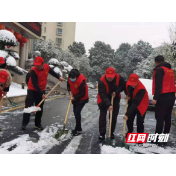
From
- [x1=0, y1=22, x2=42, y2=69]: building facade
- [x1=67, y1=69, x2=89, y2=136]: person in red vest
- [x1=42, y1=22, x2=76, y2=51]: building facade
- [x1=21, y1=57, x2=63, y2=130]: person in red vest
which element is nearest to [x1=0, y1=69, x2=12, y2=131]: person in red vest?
[x1=21, y1=57, x2=63, y2=130]: person in red vest

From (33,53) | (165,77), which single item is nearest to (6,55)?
(165,77)

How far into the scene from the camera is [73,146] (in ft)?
13.7

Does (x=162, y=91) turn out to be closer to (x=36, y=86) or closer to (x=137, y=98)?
(x=137, y=98)

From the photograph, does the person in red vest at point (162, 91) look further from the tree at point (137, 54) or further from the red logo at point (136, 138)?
the tree at point (137, 54)

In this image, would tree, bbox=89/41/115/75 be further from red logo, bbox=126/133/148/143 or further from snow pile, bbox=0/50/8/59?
red logo, bbox=126/133/148/143

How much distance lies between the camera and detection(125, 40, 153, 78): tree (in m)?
50.4

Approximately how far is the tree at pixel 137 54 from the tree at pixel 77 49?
11.3 meters

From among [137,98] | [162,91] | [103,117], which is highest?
[162,91]

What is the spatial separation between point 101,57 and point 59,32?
1134 centimetres

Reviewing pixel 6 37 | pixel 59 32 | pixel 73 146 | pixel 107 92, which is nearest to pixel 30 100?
pixel 73 146

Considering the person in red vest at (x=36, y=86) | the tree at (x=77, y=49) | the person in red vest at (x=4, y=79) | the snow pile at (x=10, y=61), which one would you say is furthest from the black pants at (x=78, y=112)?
the tree at (x=77, y=49)

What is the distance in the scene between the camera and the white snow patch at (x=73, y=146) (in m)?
3.86

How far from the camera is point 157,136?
455 cm

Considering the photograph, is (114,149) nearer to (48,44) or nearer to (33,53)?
(33,53)
